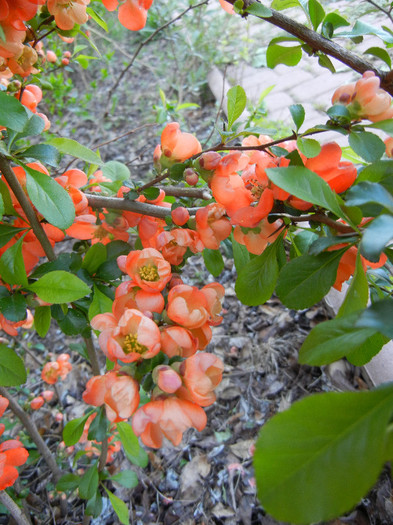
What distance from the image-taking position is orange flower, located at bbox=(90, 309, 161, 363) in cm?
42

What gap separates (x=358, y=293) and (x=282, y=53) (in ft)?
1.48

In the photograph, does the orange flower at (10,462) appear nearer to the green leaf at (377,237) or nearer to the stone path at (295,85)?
the green leaf at (377,237)

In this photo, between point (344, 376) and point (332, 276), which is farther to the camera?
point (344, 376)

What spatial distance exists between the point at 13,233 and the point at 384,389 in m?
0.57

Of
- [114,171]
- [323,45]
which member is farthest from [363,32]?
[114,171]

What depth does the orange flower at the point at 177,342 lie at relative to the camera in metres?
0.44

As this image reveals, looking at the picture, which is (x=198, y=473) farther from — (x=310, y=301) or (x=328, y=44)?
(x=328, y=44)

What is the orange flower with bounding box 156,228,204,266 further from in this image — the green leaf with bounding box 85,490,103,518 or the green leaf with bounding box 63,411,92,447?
the green leaf with bounding box 85,490,103,518

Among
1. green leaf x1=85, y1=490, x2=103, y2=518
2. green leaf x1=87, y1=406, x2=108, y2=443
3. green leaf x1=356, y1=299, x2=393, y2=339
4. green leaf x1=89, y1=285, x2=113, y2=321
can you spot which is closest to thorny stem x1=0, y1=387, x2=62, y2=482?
green leaf x1=85, y1=490, x2=103, y2=518

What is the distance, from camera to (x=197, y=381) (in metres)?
0.44

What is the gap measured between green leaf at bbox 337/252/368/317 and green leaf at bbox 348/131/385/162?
0.14 m

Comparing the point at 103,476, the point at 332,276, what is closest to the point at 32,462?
the point at 103,476

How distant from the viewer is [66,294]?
0.54m

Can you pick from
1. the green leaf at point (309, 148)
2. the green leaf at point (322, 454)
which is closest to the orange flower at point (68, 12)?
the green leaf at point (309, 148)
